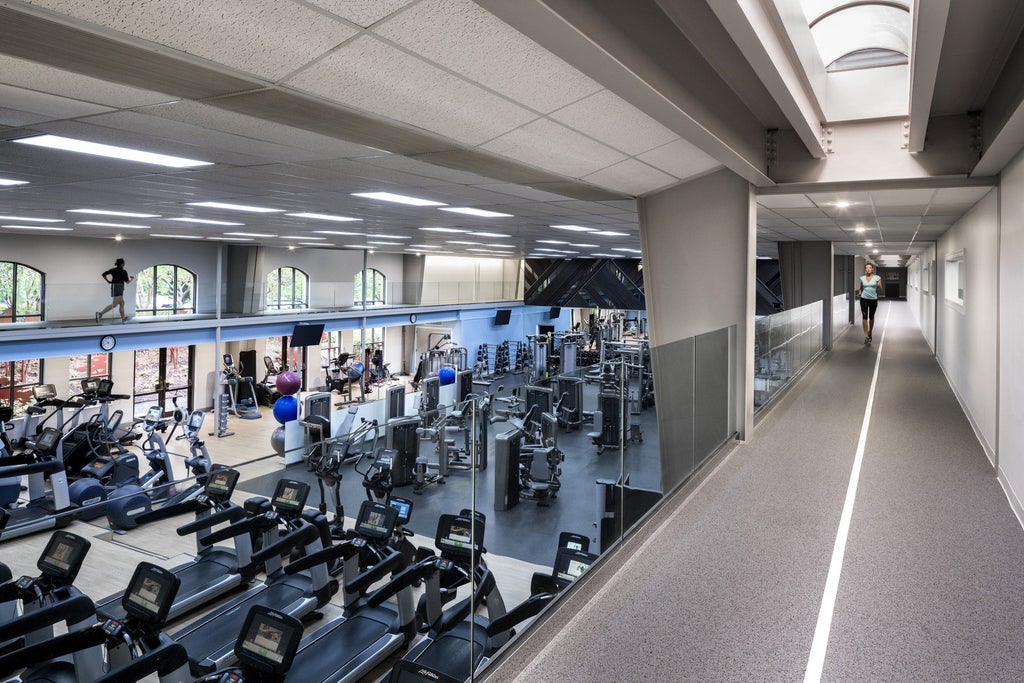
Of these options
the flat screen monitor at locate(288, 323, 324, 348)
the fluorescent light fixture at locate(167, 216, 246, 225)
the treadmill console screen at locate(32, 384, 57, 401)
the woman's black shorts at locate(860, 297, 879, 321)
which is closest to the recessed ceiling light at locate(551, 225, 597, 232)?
the fluorescent light fixture at locate(167, 216, 246, 225)

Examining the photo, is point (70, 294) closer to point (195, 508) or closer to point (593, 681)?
point (195, 508)

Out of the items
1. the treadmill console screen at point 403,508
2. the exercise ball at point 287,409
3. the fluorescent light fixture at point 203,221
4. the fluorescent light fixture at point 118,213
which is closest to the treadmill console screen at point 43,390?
the exercise ball at point 287,409

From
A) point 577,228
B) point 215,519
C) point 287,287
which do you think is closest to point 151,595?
point 215,519

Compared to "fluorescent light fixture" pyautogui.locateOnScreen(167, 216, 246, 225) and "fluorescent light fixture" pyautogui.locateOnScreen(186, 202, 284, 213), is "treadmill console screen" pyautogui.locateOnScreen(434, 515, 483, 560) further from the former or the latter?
"fluorescent light fixture" pyautogui.locateOnScreen(167, 216, 246, 225)

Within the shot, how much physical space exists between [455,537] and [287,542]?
168 cm

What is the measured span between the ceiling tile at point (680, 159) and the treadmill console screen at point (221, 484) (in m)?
4.57

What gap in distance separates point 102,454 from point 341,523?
238 inches

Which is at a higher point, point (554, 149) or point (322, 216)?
point (322, 216)

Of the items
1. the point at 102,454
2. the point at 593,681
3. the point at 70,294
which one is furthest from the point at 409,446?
the point at 70,294

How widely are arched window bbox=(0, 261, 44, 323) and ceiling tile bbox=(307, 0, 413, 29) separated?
45.6 ft

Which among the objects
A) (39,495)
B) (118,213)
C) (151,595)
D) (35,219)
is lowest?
(39,495)

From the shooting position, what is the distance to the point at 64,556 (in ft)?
13.7

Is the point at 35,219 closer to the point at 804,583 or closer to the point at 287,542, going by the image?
the point at 287,542

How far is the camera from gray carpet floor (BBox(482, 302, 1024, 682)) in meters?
2.45
